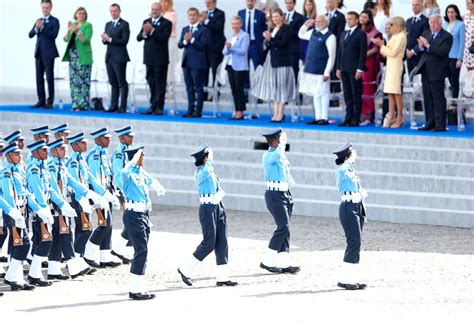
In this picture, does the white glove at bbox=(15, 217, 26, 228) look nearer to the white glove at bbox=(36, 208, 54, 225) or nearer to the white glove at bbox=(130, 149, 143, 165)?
the white glove at bbox=(36, 208, 54, 225)

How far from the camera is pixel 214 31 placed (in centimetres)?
2286

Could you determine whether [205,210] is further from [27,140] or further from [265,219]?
[27,140]

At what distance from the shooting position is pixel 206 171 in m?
15.0

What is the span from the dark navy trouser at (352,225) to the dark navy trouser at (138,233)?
218cm

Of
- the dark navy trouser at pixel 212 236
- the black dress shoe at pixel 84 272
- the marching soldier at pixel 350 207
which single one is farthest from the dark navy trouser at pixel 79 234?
the marching soldier at pixel 350 207

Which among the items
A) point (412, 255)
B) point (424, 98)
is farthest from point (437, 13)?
point (412, 255)

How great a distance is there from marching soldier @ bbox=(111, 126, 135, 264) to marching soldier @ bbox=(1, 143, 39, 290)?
4.16 feet

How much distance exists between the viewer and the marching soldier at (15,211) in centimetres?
1467

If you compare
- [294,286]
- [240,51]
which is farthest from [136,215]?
[240,51]

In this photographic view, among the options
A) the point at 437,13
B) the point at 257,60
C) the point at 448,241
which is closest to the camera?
the point at 448,241

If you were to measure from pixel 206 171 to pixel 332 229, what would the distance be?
4.02 m

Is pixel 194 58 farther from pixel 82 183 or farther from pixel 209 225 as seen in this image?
pixel 209 225

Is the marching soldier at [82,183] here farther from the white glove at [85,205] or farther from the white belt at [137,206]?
the white belt at [137,206]

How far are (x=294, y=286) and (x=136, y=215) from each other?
6.25 feet
